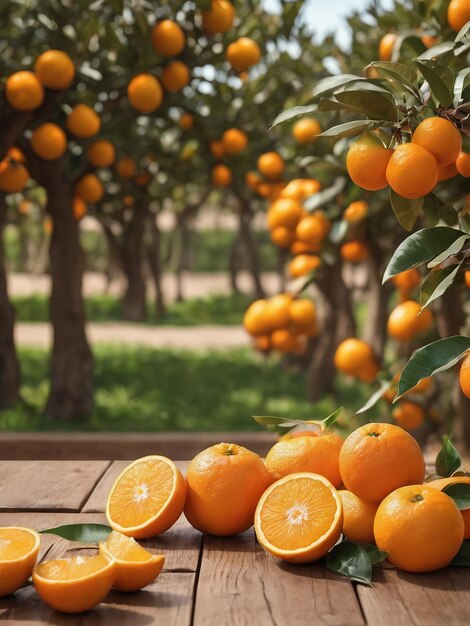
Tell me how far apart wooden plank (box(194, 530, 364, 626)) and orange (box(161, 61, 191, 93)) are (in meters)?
2.88

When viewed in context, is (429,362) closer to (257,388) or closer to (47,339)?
(257,388)

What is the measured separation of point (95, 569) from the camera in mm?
1383

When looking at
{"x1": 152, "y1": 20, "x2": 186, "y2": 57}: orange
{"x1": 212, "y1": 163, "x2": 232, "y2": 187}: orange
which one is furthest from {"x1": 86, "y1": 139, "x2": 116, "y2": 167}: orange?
{"x1": 212, "y1": 163, "x2": 232, "y2": 187}: orange

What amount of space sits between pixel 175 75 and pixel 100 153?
21.9 inches

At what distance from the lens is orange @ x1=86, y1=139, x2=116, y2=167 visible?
4.34m

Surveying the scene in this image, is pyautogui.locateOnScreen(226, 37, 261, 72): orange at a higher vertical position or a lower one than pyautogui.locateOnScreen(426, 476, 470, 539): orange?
higher

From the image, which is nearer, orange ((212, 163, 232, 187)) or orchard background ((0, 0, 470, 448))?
orchard background ((0, 0, 470, 448))

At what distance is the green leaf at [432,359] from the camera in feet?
5.29

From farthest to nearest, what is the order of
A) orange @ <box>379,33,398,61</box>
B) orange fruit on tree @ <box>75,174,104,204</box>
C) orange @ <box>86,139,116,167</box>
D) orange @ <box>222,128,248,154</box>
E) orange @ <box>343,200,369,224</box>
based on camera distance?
orange @ <box>222,128,248,154</box> < orange fruit on tree @ <box>75,174,104,204</box> < orange @ <box>86,139,116,167</box> < orange @ <box>343,200,369,224</box> < orange @ <box>379,33,398,61</box>

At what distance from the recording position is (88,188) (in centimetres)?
468

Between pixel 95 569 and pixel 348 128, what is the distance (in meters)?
0.93

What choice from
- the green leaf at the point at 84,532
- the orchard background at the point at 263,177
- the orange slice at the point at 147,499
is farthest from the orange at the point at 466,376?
the green leaf at the point at 84,532

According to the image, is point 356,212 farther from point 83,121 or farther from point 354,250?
point 83,121

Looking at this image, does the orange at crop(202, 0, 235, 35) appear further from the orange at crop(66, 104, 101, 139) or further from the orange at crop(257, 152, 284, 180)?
the orange at crop(257, 152, 284, 180)
